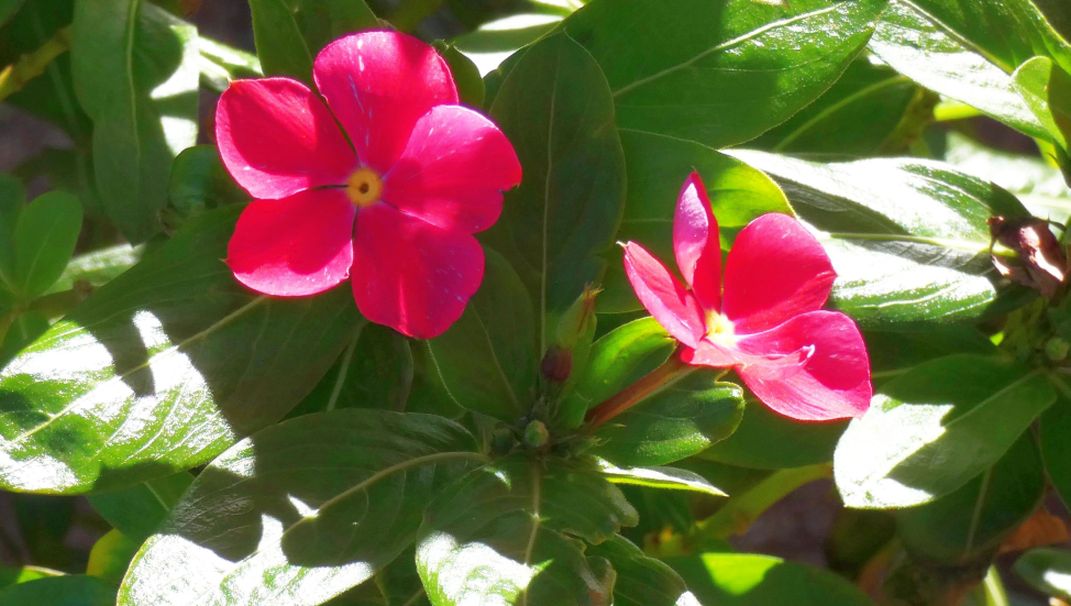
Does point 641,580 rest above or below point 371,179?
below

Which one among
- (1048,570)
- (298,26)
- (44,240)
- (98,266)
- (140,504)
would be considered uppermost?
(298,26)

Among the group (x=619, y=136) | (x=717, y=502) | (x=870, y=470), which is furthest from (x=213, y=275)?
(x=717, y=502)

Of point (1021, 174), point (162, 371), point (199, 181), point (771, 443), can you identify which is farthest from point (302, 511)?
point (1021, 174)

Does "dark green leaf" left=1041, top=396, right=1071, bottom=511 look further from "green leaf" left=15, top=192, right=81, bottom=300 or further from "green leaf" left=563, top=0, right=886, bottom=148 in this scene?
"green leaf" left=15, top=192, right=81, bottom=300

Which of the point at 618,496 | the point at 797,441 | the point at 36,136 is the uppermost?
the point at 618,496

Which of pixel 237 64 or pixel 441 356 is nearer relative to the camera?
pixel 441 356

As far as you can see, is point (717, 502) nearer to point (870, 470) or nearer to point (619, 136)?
point (870, 470)

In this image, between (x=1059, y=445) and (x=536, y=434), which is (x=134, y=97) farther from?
(x=1059, y=445)

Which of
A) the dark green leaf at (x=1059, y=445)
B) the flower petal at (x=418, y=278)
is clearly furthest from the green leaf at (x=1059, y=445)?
the flower petal at (x=418, y=278)
